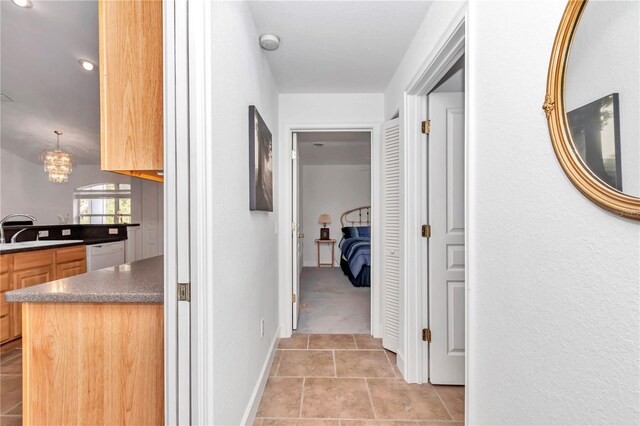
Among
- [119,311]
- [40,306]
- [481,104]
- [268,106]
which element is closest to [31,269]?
[40,306]

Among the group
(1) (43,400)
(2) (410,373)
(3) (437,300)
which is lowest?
(2) (410,373)

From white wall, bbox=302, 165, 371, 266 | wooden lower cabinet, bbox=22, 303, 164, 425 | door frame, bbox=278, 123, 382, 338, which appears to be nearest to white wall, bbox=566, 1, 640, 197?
wooden lower cabinet, bbox=22, 303, 164, 425

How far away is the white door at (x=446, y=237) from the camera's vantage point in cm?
210

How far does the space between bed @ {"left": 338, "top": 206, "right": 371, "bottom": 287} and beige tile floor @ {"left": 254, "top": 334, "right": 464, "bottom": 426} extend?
2.14 m

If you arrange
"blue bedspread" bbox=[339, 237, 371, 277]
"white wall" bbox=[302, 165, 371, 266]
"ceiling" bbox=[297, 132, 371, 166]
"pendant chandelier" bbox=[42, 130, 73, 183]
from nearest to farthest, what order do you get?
"pendant chandelier" bbox=[42, 130, 73, 183], "ceiling" bbox=[297, 132, 371, 166], "blue bedspread" bbox=[339, 237, 371, 277], "white wall" bbox=[302, 165, 371, 266]

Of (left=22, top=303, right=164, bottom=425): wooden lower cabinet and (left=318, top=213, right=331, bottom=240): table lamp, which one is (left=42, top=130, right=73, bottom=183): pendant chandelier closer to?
(left=22, top=303, right=164, bottom=425): wooden lower cabinet

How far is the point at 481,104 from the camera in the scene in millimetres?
1179

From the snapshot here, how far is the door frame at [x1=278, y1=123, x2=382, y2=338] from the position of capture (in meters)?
2.91

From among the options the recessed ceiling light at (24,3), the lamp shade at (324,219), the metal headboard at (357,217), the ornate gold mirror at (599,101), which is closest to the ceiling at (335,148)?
the metal headboard at (357,217)

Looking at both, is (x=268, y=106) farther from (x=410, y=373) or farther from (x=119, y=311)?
(x=410, y=373)

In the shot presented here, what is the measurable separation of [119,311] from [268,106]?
1.83 m

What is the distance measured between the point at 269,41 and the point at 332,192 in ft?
16.6

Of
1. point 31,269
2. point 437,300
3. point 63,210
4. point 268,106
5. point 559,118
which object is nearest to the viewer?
point 559,118

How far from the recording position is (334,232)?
700 centimetres
